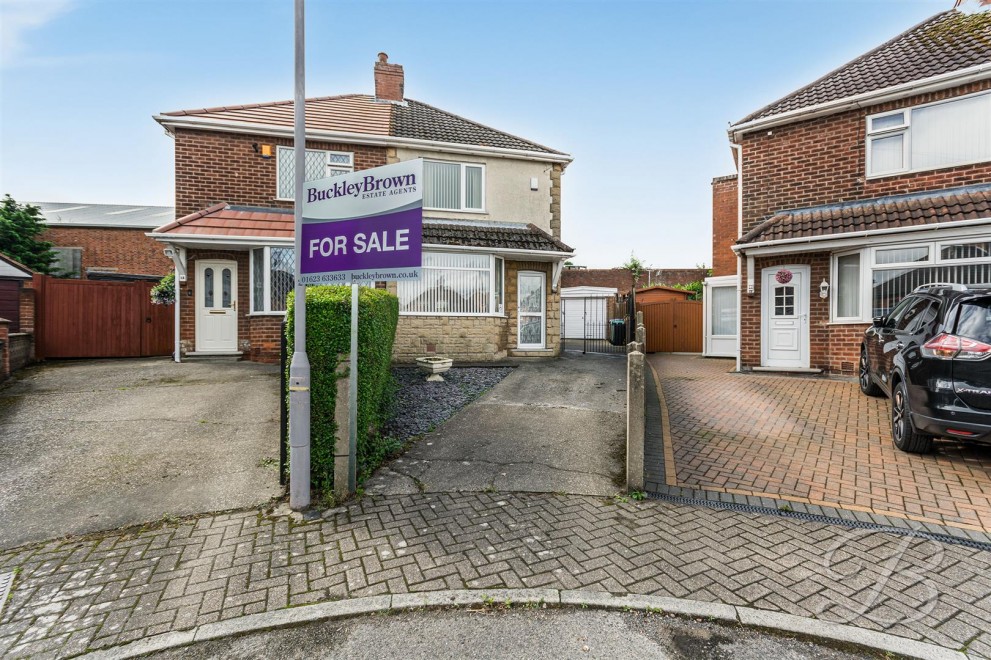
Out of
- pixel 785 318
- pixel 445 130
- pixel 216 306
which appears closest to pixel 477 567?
pixel 785 318

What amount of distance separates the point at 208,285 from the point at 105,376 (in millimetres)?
3374

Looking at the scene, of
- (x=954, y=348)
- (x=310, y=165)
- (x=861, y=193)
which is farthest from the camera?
(x=310, y=165)

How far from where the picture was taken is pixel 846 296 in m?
10.3

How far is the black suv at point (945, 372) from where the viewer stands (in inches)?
177

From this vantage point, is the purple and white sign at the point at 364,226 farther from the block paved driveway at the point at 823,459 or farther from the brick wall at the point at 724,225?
the brick wall at the point at 724,225

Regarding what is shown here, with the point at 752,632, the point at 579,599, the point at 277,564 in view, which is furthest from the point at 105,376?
the point at 752,632

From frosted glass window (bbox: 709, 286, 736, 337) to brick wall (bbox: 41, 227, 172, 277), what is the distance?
84.4 ft

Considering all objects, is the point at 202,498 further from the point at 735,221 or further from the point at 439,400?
the point at 735,221

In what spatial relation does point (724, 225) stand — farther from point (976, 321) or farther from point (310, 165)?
point (976, 321)

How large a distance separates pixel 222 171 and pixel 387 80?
678 cm

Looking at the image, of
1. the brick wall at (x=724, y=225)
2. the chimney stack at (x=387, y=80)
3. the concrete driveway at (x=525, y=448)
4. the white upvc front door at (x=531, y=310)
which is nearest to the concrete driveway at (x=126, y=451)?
the concrete driveway at (x=525, y=448)

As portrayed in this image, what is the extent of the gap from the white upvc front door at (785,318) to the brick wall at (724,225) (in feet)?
30.5

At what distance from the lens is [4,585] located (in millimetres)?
2930

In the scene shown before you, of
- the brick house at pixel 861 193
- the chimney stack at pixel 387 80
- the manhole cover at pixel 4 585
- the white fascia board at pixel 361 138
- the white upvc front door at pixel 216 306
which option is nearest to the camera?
the manhole cover at pixel 4 585
